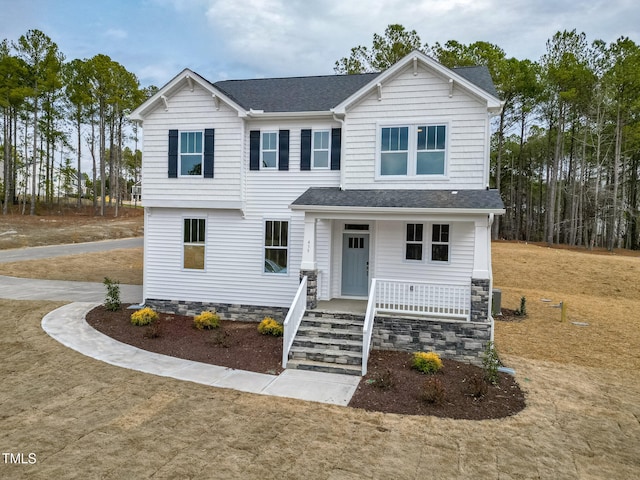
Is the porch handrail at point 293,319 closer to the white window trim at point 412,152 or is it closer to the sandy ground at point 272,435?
the sandy ground at point 272,435

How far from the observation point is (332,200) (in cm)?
1160

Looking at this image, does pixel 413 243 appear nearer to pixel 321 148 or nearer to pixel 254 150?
pixel 321 148

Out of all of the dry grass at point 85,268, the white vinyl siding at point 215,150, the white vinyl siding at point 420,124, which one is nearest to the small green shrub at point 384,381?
the white vinyl siding at point 420,124

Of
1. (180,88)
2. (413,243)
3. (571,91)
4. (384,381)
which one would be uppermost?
(571,91)

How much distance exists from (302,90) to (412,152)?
514 centimetres

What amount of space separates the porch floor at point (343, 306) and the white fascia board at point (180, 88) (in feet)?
20.8

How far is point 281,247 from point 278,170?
248cm

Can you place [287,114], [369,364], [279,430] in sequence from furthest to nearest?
[287,114], [369,364], [279,430]

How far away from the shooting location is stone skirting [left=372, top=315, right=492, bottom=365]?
33.3ft

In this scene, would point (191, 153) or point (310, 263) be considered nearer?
point (310, 263)

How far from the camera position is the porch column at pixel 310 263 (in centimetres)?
1130

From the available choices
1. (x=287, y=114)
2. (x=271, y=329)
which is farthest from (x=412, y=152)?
(x=271, y=329)

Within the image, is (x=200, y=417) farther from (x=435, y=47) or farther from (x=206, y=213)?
(x=435, y=47)

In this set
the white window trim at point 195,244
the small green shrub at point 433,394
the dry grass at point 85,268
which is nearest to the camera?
the small green shrub at point 433,394
